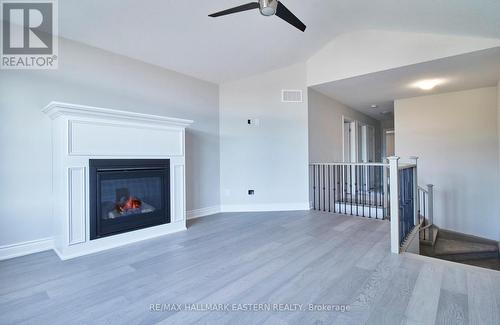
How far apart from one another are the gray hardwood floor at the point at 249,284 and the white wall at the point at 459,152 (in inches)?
132

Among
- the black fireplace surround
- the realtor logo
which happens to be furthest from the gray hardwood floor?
the realtor logo

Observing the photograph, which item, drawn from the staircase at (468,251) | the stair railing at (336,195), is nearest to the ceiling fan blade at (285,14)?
the stair railing at (336,195)

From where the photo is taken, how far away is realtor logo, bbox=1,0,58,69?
2451 millimetres

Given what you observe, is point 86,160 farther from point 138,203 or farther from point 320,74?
point 320,74

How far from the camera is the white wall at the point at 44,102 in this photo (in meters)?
2.60

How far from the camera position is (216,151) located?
4.70 metres

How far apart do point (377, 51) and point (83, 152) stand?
4295 mm

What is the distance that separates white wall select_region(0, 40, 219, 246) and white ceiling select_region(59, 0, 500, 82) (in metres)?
0.22

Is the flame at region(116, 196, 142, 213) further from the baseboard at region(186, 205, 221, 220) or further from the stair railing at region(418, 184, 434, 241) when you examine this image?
the stair railing at region(418, 184, 434, 241)

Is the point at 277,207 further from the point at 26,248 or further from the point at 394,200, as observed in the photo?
the point at 26,248

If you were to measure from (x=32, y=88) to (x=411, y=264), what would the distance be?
14.5 feet

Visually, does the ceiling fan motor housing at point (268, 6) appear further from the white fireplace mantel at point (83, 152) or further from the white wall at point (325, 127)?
the white wall at point (325, 127)

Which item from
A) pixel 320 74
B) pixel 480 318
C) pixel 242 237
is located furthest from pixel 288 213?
pixel 480 318

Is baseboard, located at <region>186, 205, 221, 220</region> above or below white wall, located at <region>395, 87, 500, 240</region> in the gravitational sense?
below
